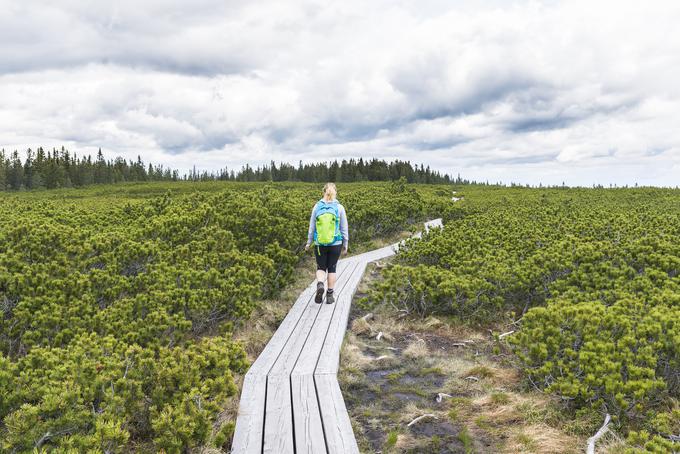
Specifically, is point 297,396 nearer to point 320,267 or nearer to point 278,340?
point 278,340

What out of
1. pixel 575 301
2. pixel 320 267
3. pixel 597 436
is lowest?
pixel 597 436

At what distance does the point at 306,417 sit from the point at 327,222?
168 inches

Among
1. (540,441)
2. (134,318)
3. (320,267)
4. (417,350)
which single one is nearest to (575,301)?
(417,350)

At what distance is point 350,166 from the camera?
10531 centimetres

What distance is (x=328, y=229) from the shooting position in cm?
852

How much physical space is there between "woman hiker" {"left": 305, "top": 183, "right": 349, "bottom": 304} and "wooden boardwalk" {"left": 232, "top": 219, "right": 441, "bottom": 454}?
1115mm

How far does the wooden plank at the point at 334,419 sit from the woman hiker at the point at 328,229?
3282 mm

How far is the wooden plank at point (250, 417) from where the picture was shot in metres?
4.28

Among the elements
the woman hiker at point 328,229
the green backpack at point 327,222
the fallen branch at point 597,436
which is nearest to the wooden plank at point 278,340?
the woman hiker at point 328,229

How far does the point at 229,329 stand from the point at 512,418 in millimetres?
4351

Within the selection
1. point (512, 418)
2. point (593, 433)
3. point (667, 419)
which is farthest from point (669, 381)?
point (512, 418)

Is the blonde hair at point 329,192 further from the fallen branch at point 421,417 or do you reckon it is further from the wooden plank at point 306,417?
the fallen branch at point 421,417

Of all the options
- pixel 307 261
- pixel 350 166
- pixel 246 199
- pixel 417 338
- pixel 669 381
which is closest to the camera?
pixel 669 381

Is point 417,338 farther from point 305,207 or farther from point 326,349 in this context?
point 305,207
